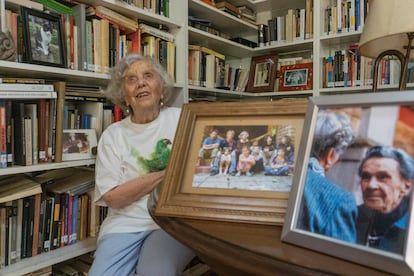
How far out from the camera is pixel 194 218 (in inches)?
22.2

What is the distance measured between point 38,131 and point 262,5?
2.09 m

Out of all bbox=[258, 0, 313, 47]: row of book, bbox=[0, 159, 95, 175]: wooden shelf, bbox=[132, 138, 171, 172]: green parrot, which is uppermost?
bbox=[258, 0, 313, 47]: row of book

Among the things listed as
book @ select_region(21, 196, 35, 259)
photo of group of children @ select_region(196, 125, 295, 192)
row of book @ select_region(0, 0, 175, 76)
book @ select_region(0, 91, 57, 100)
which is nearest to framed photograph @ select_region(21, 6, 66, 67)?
row of book @ select_region(0, 0, 175, 76)

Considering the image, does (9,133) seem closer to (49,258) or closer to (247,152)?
(49,258)

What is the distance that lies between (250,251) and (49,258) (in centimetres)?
125

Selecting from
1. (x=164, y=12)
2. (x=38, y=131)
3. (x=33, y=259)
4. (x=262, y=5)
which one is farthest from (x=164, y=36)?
(x=33, y=259)

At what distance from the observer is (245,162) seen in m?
0.60

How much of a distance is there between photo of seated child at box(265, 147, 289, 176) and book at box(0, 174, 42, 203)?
113cm

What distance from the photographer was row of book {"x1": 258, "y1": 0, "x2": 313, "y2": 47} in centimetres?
237

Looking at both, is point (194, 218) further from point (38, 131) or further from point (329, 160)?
point (38, 131)

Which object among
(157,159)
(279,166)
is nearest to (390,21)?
(279,166)

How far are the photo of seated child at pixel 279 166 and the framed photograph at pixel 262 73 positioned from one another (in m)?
2.09

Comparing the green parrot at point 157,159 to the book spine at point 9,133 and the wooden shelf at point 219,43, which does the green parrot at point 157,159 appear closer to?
the book spine at point 9,133

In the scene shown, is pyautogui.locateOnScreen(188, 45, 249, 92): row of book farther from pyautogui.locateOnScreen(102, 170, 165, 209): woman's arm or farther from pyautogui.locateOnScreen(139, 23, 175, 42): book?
pyautogui.locateOnScreen(102, 170, 165, 209): woman's arm
